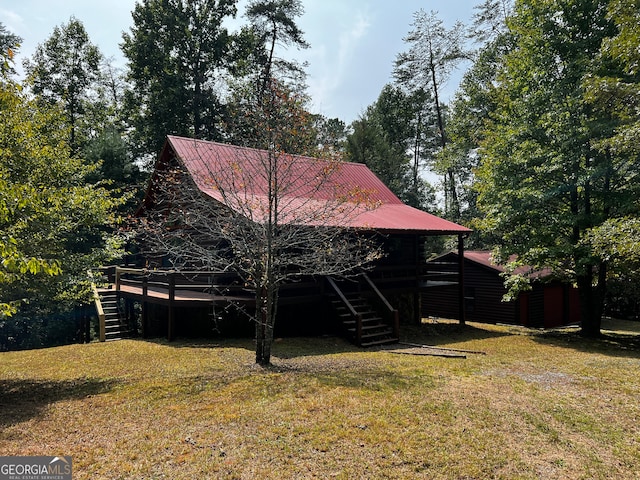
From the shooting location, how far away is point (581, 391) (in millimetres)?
6945

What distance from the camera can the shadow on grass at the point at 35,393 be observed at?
5973 millimetres

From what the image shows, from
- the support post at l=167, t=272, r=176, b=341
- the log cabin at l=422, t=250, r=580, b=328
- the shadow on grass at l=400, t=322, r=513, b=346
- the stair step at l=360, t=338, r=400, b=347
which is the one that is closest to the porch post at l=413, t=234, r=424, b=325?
the shadow on grass at l=400, t=322, r=513, b=346

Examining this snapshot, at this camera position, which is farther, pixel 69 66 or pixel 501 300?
pixel 69 66

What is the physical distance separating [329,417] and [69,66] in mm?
33238

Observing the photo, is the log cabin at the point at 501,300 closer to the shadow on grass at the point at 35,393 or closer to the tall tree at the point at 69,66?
the shadow on grass at the point at 35,393

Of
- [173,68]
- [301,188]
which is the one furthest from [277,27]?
[301,188]

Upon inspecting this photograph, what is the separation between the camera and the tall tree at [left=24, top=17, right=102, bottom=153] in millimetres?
28078

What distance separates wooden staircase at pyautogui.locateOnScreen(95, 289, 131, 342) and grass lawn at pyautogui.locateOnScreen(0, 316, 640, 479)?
451cm

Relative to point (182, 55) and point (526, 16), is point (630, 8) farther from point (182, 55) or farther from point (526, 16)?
point (182, 55)

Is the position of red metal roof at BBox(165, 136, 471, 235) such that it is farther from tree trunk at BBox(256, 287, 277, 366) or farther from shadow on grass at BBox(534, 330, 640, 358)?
shadow on grass at BBox(534, 330, 640, 358)

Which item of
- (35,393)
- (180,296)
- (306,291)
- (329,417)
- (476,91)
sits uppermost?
(476,91)

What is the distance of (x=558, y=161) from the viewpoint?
43.9ft

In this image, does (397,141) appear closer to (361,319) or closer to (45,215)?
(361,319)

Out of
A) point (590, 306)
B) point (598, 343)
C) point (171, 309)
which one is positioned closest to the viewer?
point (171, 309)
